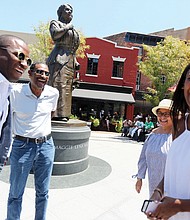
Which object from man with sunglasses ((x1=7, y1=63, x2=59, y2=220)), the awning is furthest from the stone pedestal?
the awning

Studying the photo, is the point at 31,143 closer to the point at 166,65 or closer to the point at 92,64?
the point at 166,65

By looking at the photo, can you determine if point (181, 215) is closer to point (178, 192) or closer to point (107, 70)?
point (178, 192)

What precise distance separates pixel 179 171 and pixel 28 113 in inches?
80.7

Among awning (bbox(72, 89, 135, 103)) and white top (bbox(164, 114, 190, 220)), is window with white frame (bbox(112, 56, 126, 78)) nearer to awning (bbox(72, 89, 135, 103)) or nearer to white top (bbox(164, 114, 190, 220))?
awning (bbox(72, 89, 135, 103))

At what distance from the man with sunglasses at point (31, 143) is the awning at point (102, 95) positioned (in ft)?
58.0

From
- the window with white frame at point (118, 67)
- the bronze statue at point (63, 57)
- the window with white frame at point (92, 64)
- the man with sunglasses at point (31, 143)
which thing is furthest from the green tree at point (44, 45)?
the man with sunglasses at point (31, 143)

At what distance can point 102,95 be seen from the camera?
21.5 metres

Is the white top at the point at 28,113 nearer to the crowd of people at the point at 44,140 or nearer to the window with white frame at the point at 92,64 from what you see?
the crowd of people at the point at 44,140

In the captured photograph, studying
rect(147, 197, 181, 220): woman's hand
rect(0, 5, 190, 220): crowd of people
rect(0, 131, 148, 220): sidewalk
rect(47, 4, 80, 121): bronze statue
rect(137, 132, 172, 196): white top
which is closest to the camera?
rect(147, 197, 181, 220): woman's hand

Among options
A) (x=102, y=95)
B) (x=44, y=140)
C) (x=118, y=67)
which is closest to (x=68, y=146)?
(x=44, y=140)

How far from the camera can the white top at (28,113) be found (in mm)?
2920

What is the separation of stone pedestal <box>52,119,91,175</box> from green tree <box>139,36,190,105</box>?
596 inches

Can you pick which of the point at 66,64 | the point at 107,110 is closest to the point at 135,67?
the point at 107,110

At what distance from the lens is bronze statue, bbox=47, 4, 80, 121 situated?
18.4ft
